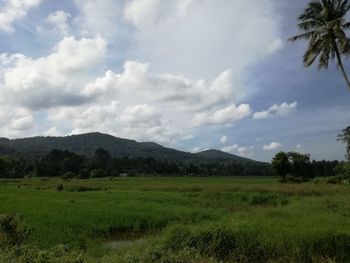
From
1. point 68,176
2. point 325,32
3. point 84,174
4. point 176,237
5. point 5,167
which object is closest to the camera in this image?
point 176,237

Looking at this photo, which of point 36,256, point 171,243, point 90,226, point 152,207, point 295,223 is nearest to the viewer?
point 36,256

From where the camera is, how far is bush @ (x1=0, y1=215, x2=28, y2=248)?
10697 millimetres

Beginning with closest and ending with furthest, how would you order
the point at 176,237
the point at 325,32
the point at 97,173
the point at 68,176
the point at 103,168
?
the point at 176,237
the point at 325,32
the point at 68,176
the point at 97,173
the point at 103,168

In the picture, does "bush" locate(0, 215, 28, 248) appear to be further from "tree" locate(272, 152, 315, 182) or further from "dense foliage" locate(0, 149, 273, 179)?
"dense foliage" locate(0, 149, 273, 179)

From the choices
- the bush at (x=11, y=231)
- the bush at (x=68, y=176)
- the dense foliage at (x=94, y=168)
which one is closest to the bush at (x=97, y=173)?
the dense foliage at (x=94, y=168)

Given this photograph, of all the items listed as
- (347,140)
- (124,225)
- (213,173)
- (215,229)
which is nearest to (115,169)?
(213,173)

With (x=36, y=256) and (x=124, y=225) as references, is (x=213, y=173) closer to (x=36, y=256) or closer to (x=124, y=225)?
(x=124, y=225)

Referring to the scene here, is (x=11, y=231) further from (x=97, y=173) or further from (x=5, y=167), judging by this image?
(x=5, y=167)

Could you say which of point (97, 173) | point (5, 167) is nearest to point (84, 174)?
point (97, 173)

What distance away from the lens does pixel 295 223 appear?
46.1ft

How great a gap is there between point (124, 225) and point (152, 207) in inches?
227

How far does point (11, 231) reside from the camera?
11.3m

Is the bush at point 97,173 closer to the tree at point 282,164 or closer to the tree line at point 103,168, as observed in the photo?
the tree line at point 103,168

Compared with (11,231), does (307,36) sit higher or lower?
higher
